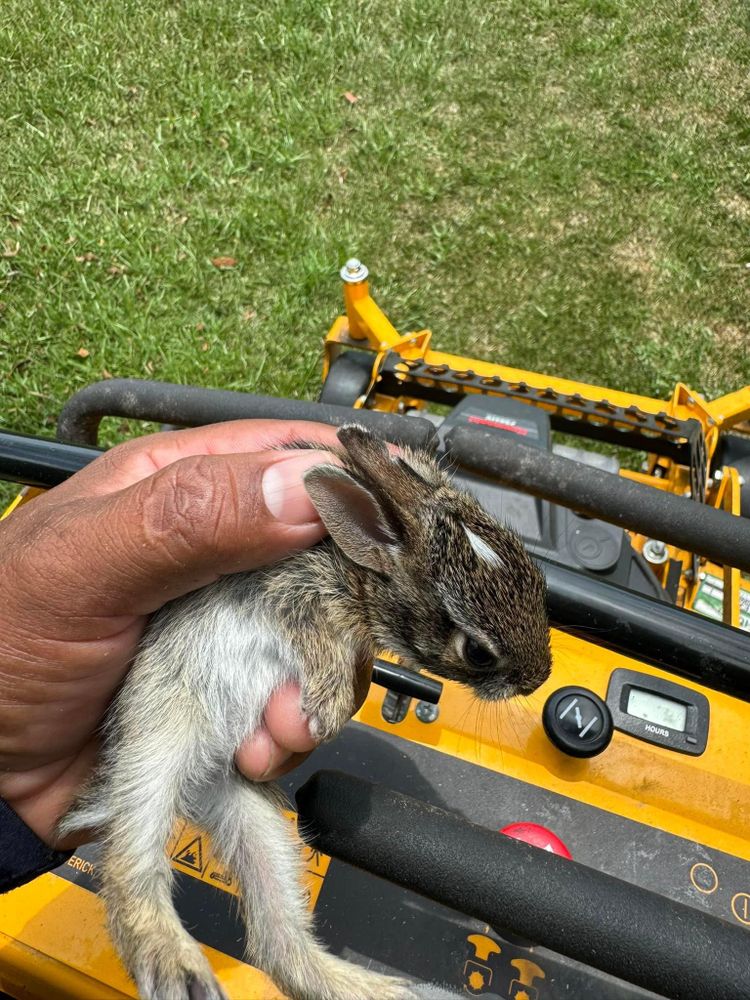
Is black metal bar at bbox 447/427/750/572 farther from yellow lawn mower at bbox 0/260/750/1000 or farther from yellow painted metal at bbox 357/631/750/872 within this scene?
yellow painted metal at bbox 357/631/750/872

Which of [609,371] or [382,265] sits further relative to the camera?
[382,265]

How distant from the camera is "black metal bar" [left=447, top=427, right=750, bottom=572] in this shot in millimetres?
2195

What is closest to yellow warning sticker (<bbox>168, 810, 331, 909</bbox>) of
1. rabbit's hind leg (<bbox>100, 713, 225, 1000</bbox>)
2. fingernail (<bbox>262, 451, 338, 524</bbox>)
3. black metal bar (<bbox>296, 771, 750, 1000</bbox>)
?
rabbit's hind leg (<bbox>100, 713, 225, 1000</bbox>)

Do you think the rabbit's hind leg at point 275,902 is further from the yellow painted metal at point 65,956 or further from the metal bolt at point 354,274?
the metal bolt at point 354,274

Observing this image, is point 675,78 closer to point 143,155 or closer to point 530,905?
point 143,155

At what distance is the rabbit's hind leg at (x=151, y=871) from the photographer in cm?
183

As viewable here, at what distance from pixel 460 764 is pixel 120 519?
1.15 m

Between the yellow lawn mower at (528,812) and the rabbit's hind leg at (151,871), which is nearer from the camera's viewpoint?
the yellow lawn mower at (528,812)

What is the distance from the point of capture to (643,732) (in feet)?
7.28

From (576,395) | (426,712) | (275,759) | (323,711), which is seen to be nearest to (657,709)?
(426,712)

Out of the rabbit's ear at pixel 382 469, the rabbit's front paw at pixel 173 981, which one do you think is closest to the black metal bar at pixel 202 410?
the rabbit's ear at pixel 382 469

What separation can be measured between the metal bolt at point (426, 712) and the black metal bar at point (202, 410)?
2.71 ft

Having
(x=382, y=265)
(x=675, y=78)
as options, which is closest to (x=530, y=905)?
(x=382, y=265)

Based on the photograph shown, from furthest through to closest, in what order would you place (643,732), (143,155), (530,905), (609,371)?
(143,155)
(609,371)
(643,732)
(530,905)
